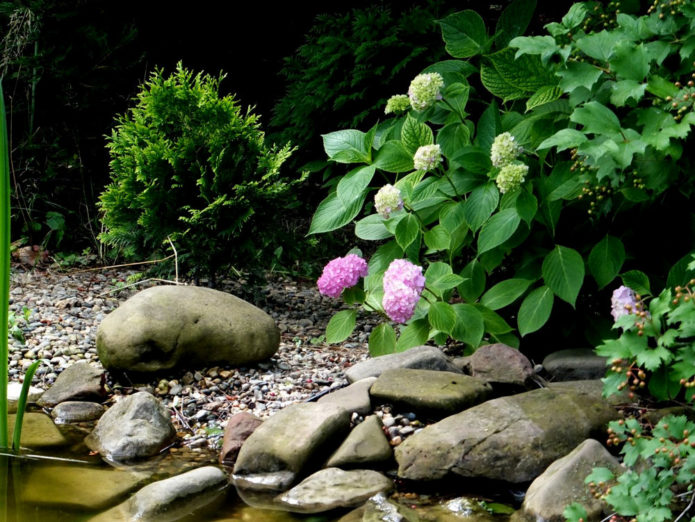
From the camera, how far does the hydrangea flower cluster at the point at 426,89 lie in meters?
3.43

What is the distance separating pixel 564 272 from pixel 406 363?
78 cm

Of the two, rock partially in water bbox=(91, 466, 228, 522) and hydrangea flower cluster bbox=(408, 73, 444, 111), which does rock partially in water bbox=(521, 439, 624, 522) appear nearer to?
rock partially in water bbox=(91, 466, 228, 522)

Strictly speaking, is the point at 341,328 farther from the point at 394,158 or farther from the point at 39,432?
the point at 39,432

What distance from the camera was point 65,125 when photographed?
643 centimetres

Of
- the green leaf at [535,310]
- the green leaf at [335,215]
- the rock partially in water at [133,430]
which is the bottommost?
the rock partially in water at [133,430]

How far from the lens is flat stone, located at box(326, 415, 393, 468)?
2.82 metres

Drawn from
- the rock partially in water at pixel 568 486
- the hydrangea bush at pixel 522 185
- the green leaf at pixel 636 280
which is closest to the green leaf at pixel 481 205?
the hydrangea bush at pixel 522 185

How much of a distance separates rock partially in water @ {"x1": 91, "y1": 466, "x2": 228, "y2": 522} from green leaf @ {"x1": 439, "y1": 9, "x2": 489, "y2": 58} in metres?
2.31

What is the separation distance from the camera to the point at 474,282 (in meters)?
3.59

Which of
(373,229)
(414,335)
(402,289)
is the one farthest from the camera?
(373,229)

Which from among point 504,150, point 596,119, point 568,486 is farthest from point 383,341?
point 596,119

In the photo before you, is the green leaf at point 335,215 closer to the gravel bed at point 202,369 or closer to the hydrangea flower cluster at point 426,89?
the hydrangea flower cluster at point 426,89

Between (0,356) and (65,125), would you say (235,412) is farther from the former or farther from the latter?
(65,125)

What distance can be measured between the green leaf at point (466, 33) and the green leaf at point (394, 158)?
0.57 meters
